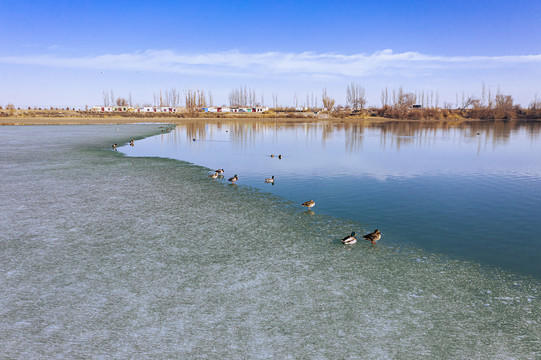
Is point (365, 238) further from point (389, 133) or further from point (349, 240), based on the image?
point (389, 133)

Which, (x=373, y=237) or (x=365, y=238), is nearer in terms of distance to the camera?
(x=373, y=237)

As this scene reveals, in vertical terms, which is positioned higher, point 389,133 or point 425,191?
point 389,133

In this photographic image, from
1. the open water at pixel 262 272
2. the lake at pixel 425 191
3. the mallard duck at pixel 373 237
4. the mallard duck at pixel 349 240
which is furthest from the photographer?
the lake at pixel 425 191

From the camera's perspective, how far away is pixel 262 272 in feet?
29.8

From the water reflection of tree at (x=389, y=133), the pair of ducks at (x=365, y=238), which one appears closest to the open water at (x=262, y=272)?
the pair of ducks at (x=365, y=238)

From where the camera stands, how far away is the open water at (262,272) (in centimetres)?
633

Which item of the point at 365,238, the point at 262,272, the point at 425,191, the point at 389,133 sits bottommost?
the point at 262,272

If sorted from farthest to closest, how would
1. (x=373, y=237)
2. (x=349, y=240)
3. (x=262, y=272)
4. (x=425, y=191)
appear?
1. (x=425, y=191)
2. (x=373, y=237)
3. (x=349, y=240)
4. (x=262, y=272)

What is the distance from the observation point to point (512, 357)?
5.96 m

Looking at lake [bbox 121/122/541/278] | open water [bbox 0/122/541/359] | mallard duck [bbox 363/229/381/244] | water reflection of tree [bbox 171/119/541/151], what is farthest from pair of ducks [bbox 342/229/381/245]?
water reflection of tree [bbox 171/119/541/151]

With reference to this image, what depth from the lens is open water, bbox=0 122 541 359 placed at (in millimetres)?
6328

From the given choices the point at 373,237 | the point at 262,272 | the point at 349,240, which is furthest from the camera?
the point at 373,237

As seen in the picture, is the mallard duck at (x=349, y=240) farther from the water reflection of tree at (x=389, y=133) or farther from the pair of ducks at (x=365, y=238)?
the water reflection of tree at (x=389, y=133)

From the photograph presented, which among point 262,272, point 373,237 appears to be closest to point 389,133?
point 373,237
